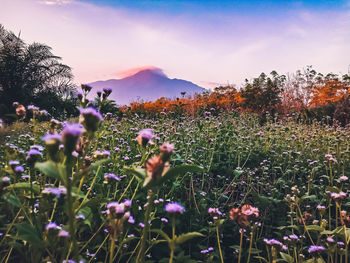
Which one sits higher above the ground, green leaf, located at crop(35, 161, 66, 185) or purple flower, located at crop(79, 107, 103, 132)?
purple flower, located at crop(79, 107, 103, 132)

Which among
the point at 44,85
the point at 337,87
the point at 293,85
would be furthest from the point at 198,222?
the point at 337,87

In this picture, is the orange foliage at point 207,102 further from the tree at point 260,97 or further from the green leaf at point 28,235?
the green leaf at point 28,235

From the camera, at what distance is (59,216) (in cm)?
234

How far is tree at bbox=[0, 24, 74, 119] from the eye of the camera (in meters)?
13.3

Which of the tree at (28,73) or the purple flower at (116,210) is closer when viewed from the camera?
the purple flower at (116,210)

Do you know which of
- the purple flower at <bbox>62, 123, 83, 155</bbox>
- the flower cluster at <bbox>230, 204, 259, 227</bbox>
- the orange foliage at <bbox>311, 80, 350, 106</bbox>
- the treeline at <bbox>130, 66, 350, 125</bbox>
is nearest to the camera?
the purple flower at <bbox>62, 123, 83, 155</bbox>

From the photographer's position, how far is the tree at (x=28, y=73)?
525 inches

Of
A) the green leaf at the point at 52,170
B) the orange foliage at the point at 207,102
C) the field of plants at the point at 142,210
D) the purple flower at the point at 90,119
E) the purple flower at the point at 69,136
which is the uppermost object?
the orange foliage at the point at 207,102

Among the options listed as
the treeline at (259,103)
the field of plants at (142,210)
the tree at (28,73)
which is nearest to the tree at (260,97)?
the treeline at (259,103)

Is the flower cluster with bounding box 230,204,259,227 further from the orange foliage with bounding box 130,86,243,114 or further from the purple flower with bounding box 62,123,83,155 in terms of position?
the orange foliage with bounding box 130,86,243,114

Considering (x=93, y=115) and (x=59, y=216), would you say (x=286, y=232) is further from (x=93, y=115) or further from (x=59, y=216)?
(x=93, y=115)

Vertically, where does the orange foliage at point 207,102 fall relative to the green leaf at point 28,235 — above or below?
above

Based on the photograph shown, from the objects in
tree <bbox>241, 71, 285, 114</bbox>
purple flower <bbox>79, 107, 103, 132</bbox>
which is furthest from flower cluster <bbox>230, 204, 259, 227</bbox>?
tree <bbox>241, 71, 285, 114</bbox>

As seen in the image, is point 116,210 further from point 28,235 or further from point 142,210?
point 142,210
